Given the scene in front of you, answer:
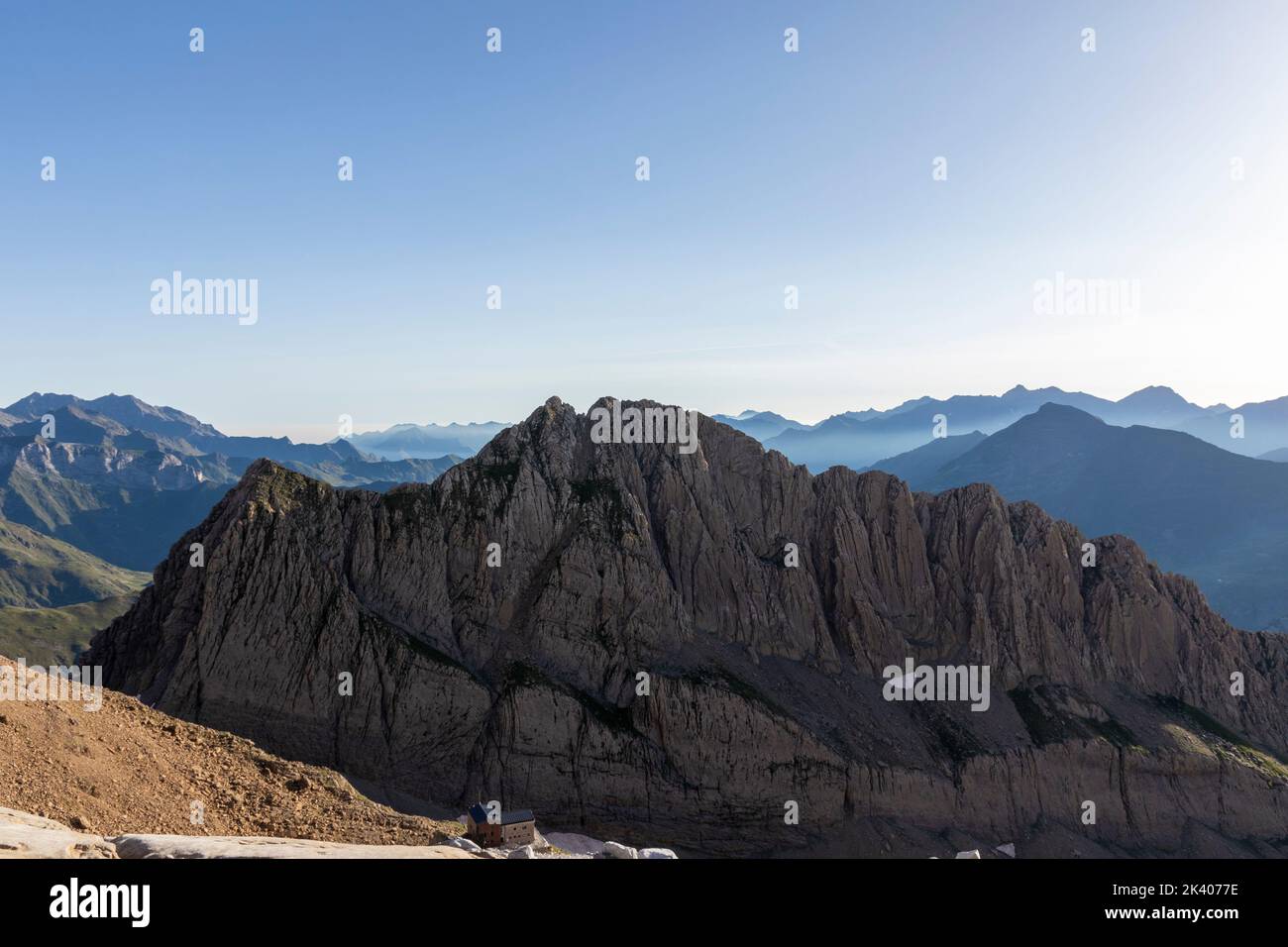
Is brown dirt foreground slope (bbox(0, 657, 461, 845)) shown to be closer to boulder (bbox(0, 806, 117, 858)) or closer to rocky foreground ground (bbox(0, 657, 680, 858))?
rocky foreground ground (bbox(0, 657, 680, 858))

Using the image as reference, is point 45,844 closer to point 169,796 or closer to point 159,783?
point 169,796

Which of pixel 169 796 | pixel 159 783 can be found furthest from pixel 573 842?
pixel 159 783

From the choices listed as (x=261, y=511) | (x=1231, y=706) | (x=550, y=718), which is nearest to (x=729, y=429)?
(x=550, y=718)

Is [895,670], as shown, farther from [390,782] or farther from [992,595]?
[390,782]

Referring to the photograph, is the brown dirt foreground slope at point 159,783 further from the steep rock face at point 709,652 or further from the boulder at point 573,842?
the steep rock face at point 709,652

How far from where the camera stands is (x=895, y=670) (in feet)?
370

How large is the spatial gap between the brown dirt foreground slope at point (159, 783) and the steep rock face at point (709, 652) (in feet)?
116

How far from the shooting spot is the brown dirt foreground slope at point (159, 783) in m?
39.6

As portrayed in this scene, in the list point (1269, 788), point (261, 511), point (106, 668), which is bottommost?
point (1269, 788)

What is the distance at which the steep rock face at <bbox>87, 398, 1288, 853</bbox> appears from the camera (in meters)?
89.5

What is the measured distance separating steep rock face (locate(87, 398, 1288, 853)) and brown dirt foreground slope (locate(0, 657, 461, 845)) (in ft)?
116

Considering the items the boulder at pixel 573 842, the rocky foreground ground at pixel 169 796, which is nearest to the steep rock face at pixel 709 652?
the boulder at pixel 573 842
